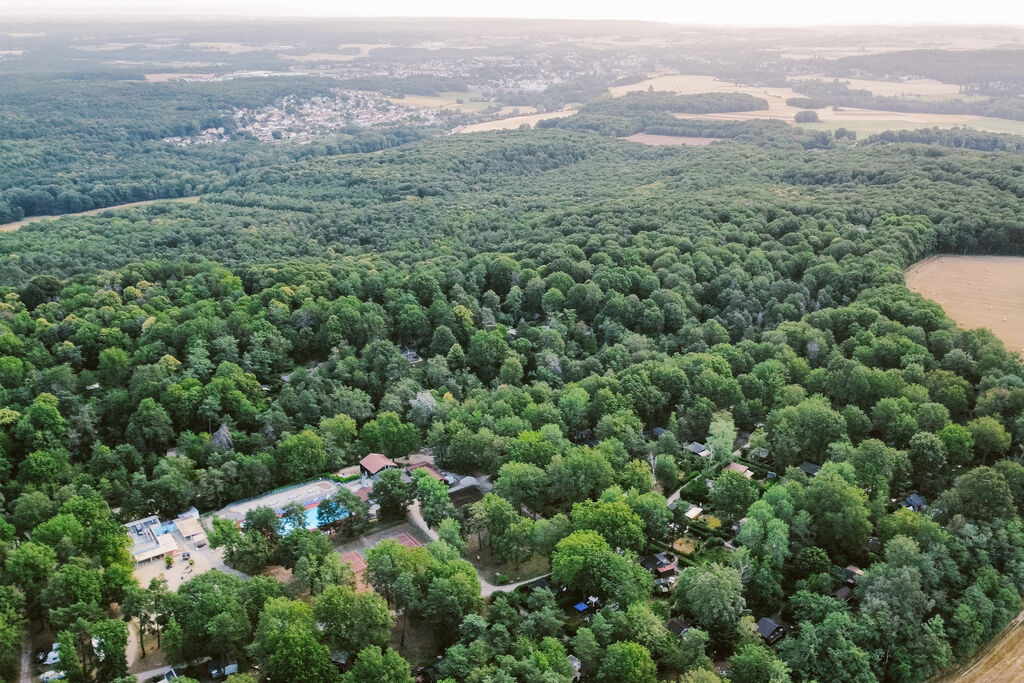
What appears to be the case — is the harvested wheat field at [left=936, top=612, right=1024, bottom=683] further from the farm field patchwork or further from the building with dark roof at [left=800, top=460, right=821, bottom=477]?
the farm field patchwork

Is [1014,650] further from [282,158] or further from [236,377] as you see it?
[282,158]

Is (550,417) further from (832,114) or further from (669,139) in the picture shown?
(832,114)

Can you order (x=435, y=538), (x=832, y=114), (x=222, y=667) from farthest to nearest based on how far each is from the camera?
1. (x=832, y=114)
2. (x=435, y=538)
3. (x=222, y=667)

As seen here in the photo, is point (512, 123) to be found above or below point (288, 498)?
above

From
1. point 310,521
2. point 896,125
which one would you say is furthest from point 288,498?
point 896,125

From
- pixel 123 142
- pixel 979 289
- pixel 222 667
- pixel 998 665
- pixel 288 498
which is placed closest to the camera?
pixel 998 665

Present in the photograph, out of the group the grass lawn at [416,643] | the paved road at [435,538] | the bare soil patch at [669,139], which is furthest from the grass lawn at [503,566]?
the bare soil patch at [669,139]

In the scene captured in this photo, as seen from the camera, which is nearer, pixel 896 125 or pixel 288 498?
pixel 288 498
